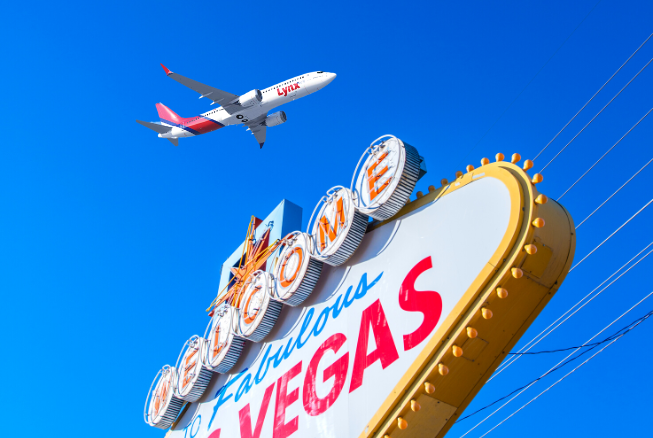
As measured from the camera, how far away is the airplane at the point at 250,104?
32969 millimetres

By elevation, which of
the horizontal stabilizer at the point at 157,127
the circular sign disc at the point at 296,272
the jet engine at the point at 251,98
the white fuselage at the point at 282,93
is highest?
the white fuselage at the point at 282,93

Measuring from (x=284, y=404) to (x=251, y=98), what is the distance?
26.9 metres

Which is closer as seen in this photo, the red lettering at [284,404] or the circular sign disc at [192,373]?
the red lettering at [284,404]

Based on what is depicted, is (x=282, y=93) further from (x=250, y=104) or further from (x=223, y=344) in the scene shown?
(x=223, y=344)

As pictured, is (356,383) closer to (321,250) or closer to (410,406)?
(410,406)

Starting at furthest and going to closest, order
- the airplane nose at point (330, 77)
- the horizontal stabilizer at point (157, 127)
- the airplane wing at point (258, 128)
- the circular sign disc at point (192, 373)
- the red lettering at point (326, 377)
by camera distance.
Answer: the horizontal stabilizer at point (157, 127) → the airplane wing at point (258, 128) → the airplane nose at point (330, 77) → the circular sign disc at point (192, 373) → the red lettering at point (326, 377)

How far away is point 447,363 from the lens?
663cm

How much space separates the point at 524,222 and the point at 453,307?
1399 mm

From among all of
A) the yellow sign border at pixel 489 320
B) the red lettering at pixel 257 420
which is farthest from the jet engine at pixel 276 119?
the yellow sign border at pixel 489 320

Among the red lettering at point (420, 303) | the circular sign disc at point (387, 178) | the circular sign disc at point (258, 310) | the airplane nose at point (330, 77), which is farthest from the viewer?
the airplane nose at point (330, 77)

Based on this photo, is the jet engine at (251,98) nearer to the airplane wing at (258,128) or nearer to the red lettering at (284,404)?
the airplane wing at (258,128)

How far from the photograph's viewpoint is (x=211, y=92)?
3469 centimetres

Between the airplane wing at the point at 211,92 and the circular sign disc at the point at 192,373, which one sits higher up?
the airplane wing at the point at 211,92

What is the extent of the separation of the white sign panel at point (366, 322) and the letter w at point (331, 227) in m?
0.56
